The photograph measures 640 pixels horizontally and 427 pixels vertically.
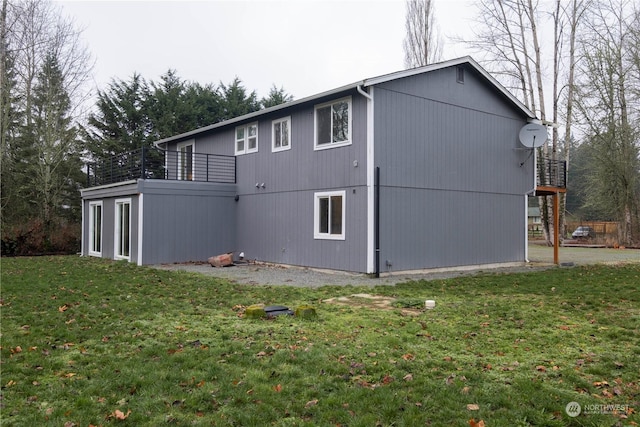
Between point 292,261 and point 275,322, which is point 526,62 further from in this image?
point 275,322

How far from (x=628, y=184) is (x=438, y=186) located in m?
17.4

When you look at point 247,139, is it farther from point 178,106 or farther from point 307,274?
point 178,106

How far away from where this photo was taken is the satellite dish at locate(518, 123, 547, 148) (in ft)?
46.9

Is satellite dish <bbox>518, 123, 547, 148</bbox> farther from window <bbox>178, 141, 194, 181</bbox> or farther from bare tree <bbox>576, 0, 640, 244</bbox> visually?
window <bbox>178, 141, 194, 181</bbox>

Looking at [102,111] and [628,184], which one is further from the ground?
[102,111]

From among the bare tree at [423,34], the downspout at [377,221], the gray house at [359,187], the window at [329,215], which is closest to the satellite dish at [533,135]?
the gray house at [359,187]

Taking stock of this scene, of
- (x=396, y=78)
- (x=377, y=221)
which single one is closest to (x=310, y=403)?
(x=377, y=221)

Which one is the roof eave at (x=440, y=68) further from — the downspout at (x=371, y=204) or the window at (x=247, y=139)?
the window at (x=247, y=139)

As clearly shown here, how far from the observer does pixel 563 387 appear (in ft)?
12.4

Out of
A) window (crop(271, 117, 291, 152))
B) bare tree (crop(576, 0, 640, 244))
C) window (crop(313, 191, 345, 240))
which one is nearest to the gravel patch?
window (crop(313, 191, 345, 240))

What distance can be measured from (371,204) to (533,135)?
646cm

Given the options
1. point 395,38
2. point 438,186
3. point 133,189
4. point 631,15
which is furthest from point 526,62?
point 133,189

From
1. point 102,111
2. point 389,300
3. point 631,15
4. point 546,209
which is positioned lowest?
point 389,300

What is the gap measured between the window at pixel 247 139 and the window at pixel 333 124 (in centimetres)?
323
